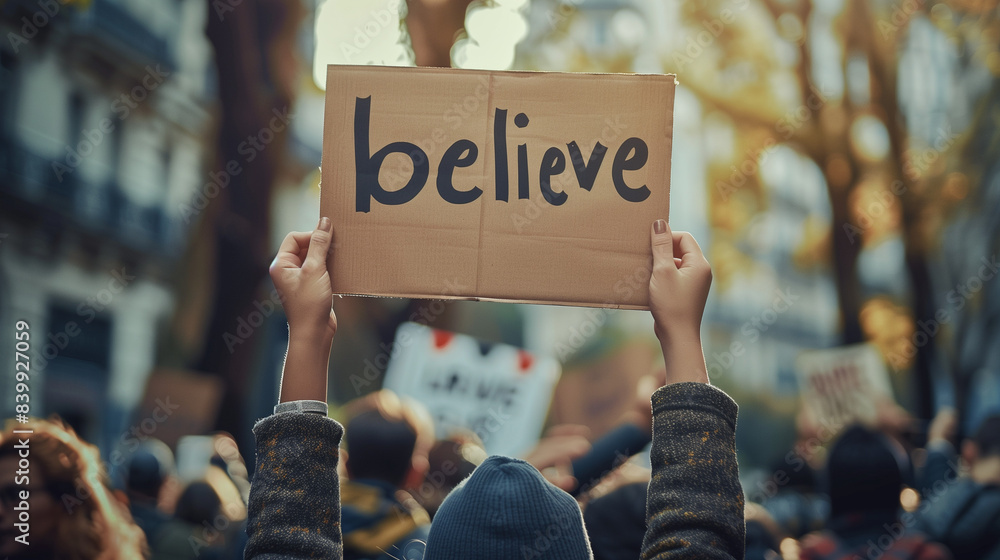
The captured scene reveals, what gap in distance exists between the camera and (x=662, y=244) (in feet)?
5.02

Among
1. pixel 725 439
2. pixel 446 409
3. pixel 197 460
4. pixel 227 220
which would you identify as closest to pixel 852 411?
pixel 446 409

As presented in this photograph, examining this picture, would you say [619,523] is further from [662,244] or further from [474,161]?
[474,161]

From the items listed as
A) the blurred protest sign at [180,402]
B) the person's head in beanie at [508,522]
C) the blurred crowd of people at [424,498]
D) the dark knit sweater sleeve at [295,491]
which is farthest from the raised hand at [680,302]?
the blurred protest sign at [180,402]

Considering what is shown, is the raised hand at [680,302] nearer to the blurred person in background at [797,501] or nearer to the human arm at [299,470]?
the human arm at [299,470]

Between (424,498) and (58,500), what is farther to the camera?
(424,498)

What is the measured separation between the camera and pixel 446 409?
4.86m

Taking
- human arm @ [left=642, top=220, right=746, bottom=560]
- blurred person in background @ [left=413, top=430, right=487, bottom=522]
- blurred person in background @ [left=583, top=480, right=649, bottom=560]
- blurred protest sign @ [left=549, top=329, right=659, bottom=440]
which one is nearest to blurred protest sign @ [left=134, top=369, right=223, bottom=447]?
blurred person in background @ [left=413, top=430, right=487, bottom=522]

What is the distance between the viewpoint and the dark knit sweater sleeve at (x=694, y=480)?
1.15 metres

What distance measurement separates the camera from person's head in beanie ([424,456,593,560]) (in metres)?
1.14

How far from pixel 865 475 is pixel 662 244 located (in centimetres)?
189

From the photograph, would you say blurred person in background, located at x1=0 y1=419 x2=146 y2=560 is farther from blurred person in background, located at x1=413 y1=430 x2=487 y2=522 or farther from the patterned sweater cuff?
the patterned sweater cuff

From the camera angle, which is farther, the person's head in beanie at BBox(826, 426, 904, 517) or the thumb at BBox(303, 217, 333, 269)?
the person's head in beanie at BBox(826, 426, 904, 517)

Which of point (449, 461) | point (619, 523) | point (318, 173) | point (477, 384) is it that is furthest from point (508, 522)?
point (318, 173)

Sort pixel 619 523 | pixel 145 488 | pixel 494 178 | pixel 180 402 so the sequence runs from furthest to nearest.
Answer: pixel 180 402, pixel 145 488, pixel 619 523, pixel 494 178
